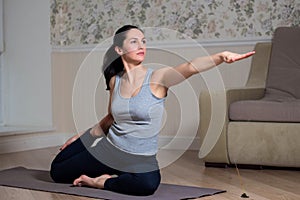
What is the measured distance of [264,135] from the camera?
10.4ft

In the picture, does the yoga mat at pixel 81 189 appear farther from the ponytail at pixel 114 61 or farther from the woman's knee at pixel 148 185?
the ponytail at pixel 114 61

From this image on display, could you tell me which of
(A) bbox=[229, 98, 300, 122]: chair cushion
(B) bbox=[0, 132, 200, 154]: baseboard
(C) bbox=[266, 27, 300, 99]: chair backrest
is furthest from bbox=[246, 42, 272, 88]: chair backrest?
(B) bbox=[0, 132, 200, 154]: baseboard

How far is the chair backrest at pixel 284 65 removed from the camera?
11.6 feet

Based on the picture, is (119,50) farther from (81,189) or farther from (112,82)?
(81,189)

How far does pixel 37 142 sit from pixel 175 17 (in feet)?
4.57

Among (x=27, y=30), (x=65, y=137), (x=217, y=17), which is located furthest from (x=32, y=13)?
(x=217, y=17)

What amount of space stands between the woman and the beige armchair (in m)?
0.84

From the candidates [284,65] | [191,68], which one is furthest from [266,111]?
[191,68]

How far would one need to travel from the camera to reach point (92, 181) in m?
2.60

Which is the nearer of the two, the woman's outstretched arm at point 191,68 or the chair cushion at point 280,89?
the woman's outstretched arm at point 191,68

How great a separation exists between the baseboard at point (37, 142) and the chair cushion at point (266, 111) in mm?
939

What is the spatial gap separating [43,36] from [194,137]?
146 centimetres

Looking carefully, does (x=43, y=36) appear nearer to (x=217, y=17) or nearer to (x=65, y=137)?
(x=65, y=137)

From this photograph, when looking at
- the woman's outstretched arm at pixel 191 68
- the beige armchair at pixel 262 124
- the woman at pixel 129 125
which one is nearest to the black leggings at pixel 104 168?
the woman at pixel 129 125
